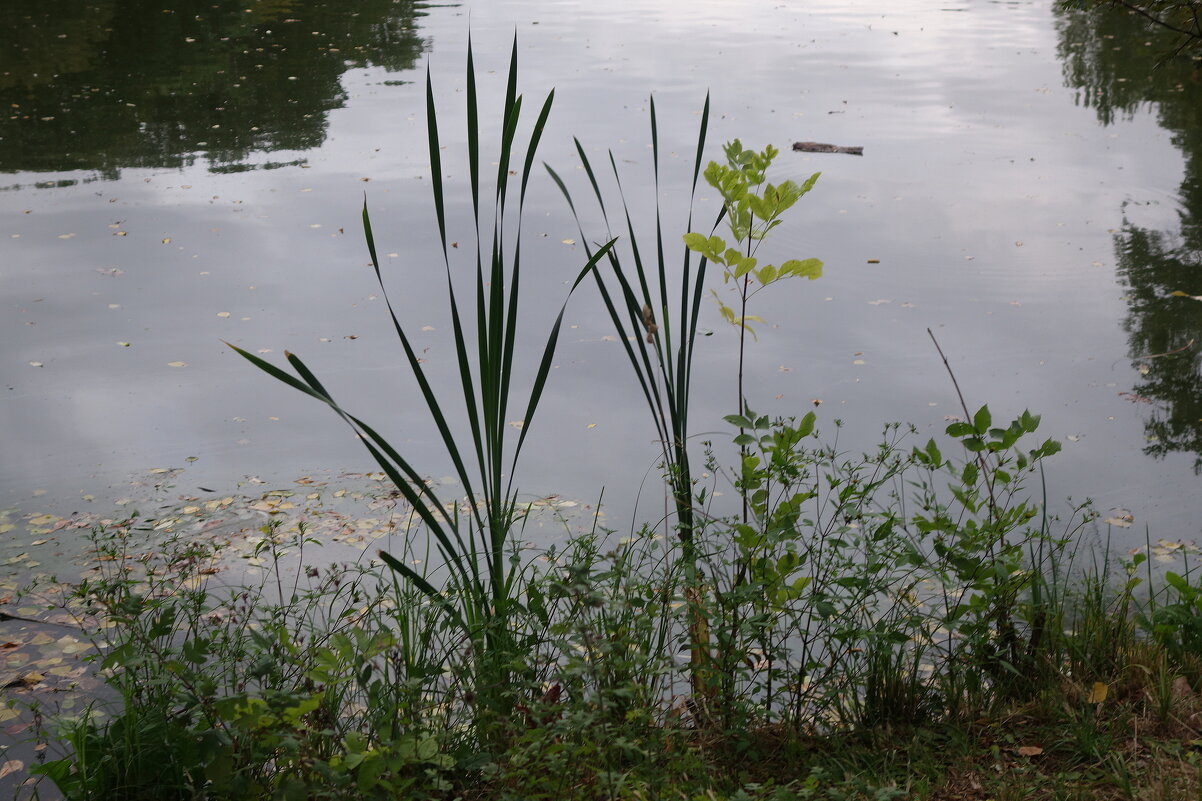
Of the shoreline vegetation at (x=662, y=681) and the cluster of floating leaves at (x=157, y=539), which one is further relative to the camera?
the cluster of floating leaves at (x=157, y=539)

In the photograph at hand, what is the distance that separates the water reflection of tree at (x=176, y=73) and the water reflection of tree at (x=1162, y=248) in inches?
233

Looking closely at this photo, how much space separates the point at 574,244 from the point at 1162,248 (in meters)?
3.39

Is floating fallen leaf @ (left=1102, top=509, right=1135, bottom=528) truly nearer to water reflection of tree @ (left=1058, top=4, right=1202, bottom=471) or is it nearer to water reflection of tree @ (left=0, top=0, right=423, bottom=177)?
water reflection of tree @ (left=1058, top=4, right=1202, bottom=471)

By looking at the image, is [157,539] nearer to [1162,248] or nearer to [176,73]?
[1162,248]

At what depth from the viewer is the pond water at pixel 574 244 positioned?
14.5ft

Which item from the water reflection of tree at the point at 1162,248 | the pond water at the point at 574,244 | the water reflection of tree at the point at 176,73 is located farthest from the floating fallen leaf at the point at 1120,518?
the water reflection of tree at the point at 176,73

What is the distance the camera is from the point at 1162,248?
6.23 meters

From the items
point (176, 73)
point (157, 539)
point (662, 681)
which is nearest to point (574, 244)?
point (157, 539)

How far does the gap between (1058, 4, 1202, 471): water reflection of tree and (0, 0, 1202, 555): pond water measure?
1.0 inches

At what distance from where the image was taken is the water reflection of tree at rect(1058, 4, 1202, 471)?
4605mm

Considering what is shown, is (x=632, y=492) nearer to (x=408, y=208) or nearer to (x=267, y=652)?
(x=267, y=652)

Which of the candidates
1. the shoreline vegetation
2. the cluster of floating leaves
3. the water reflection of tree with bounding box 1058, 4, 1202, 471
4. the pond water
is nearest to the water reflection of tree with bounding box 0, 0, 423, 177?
the pond water

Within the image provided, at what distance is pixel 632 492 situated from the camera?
4062mm

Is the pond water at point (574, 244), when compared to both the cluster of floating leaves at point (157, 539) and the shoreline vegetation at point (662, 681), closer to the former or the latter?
the cluster of floating leaves at point (157, 539)
